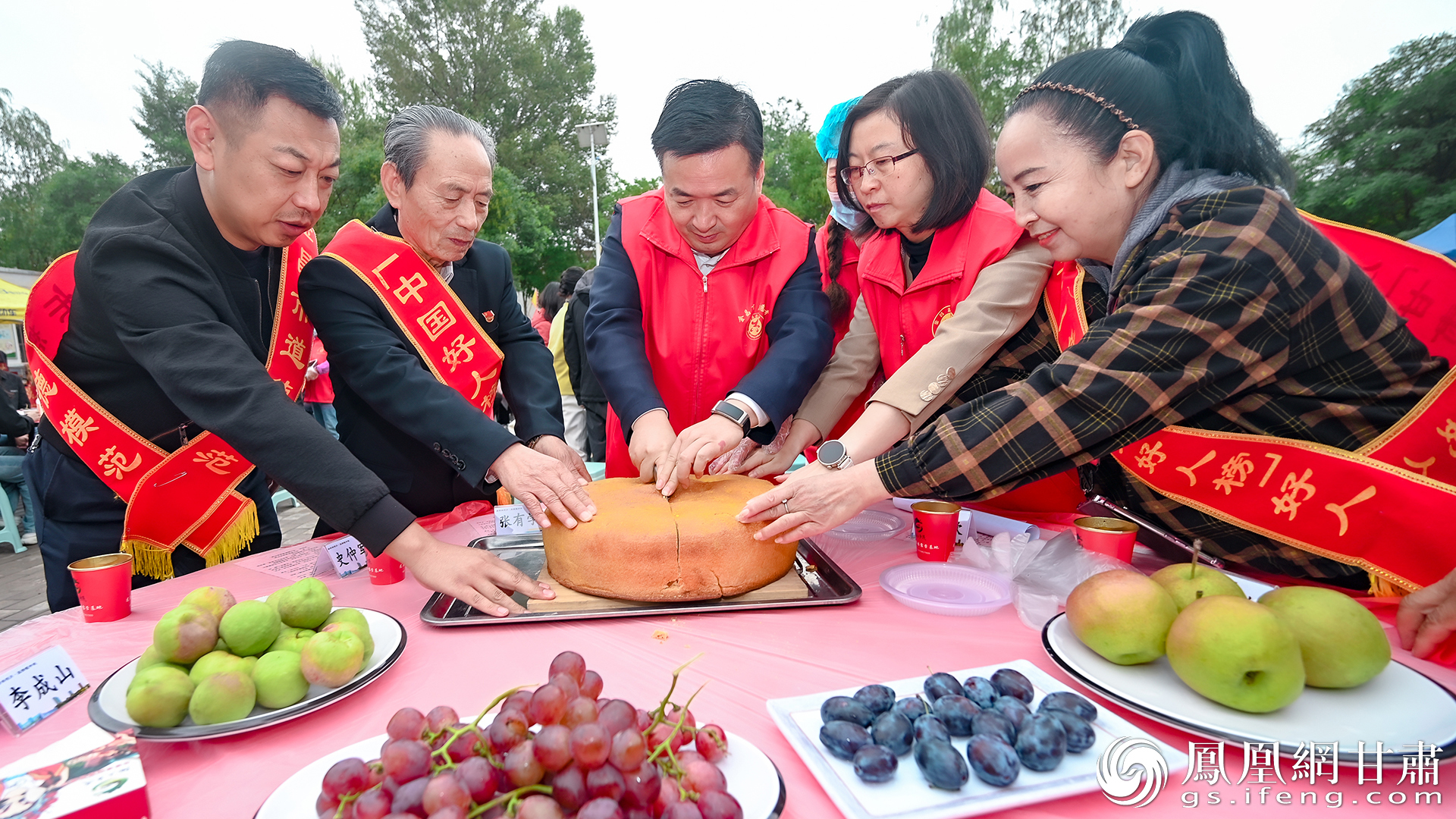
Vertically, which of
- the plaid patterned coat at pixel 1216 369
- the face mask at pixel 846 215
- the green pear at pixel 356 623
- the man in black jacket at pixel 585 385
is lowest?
the man in black jacket at pixel 585 385

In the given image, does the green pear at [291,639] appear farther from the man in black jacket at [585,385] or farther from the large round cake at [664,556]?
the man in black jacket at [585,385]

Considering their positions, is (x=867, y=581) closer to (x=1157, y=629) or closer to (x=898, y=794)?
(x=1157, y=629)

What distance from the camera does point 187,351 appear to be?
1649 millimetres

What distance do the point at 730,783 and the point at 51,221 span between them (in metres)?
40.9

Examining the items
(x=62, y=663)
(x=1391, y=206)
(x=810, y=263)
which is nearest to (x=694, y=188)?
(x=810, y=263)

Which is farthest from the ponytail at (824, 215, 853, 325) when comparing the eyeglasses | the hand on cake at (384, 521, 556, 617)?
the hand on cake at (384, 521, 556, 617)

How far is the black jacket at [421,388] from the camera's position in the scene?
78.9 inches

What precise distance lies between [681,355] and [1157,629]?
5.90 feet

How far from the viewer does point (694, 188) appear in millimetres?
2197

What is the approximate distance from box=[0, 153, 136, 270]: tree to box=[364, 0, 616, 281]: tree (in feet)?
40.2

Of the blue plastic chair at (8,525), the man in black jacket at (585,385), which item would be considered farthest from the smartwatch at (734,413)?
the blue plastic chair at (8,525)

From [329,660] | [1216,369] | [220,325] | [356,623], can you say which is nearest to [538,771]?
[329,660]

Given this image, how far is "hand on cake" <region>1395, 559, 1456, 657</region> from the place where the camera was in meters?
1.19

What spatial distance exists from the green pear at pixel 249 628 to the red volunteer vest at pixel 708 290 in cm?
164
